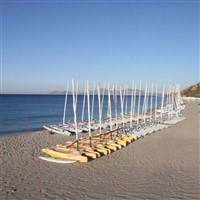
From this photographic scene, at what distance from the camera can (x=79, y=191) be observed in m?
9.44

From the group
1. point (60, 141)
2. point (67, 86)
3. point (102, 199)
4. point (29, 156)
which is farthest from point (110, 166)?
point (67, 86)

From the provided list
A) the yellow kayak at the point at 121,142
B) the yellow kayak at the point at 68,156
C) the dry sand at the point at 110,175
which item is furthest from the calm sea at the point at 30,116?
the yellow kayak at the point at 68,156

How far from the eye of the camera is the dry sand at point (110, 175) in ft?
30.3

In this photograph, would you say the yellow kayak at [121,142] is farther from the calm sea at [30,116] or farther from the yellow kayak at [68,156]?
the calm sea at [30,116]

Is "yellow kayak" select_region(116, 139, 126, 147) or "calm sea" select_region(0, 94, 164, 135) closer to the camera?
"yellow kayak" select_region(116, 139, 126, 147)

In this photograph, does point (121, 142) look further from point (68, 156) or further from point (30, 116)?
point (30, 116)

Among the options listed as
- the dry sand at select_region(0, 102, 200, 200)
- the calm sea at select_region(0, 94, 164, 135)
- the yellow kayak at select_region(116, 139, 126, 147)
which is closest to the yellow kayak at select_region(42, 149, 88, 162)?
the dry sand at select_region(0, 102, 200, 200)

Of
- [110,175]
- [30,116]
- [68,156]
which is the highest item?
[68,156]

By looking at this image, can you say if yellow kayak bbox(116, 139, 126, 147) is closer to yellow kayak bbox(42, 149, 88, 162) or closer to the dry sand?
the dry sand

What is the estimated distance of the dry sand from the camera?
30.3 feet

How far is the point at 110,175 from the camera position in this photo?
36.8 ft

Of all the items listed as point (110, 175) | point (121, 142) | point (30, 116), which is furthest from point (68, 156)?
point (30, 116)

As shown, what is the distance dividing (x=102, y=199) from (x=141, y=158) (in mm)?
5781

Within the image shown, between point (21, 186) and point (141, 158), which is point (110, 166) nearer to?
point (141, 158)
